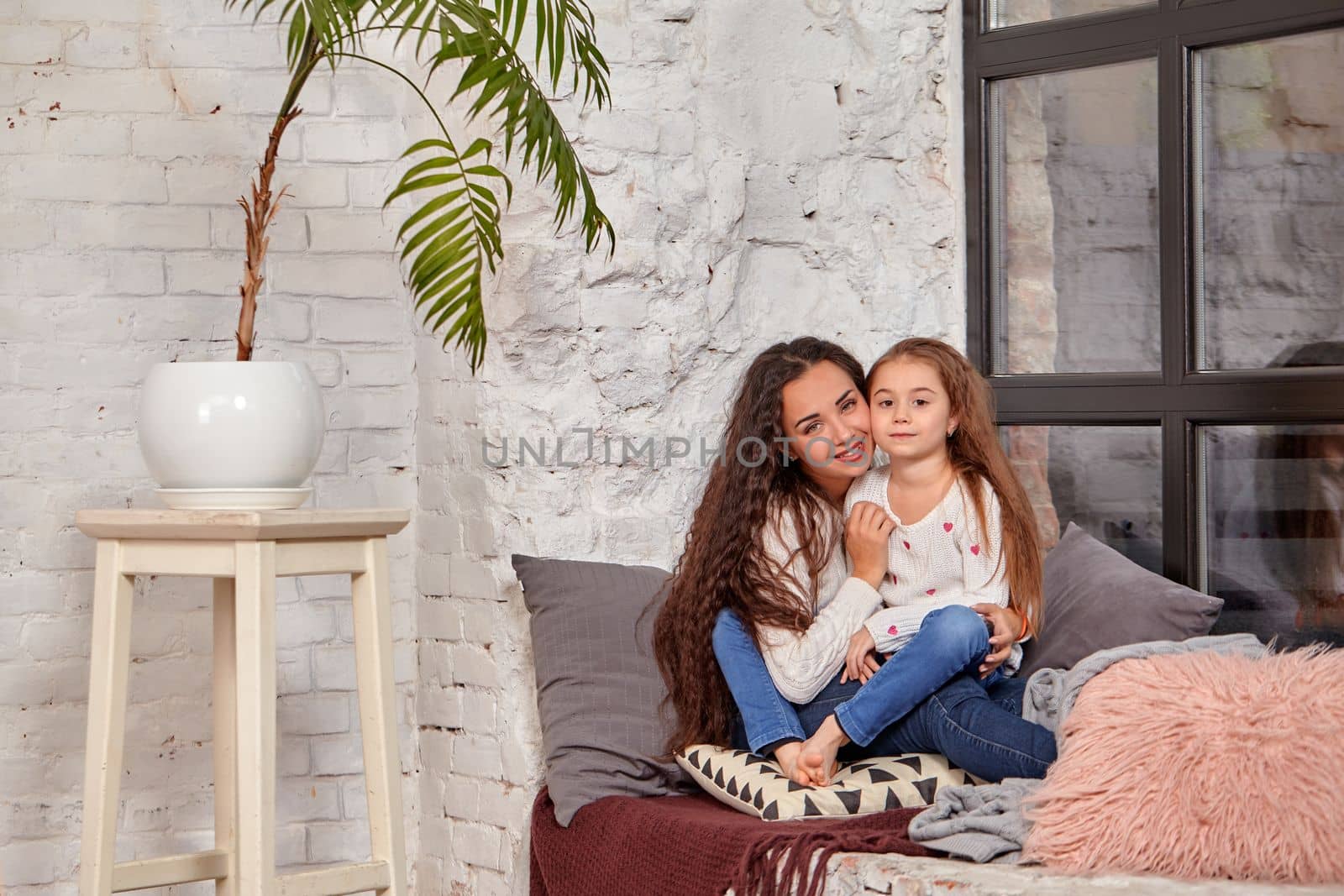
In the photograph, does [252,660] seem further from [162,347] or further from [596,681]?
[162,347]

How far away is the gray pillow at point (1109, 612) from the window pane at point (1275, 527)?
0.27m

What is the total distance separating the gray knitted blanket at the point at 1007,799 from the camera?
1654mm

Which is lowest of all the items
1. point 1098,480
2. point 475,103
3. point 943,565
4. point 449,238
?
point 943,565

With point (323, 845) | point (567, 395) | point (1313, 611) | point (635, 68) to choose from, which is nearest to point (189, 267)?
point (567, 395)

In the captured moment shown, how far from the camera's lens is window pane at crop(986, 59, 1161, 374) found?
8.54 feet

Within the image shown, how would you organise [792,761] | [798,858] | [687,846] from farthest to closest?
[792,761]
[687,846]
[798,858]

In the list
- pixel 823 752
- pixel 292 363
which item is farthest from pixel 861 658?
pixel 292 363

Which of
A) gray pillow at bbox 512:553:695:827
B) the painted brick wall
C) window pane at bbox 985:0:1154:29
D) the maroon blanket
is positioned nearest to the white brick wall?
the painted brick wall

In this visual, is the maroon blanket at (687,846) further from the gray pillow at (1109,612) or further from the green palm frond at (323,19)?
the green palm frond at (323,19)

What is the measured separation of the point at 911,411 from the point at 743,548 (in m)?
0.34

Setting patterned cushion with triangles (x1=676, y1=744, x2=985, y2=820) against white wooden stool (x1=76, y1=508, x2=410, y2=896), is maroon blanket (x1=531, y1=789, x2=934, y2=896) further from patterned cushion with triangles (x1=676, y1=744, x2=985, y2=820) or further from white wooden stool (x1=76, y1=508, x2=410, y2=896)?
white wooden stool (x1=76, y1=508, x2=410, y2=896)

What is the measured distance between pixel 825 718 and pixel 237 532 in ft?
2.88

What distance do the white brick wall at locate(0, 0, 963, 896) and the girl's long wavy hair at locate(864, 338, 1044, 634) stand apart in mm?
481

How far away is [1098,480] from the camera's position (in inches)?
104
